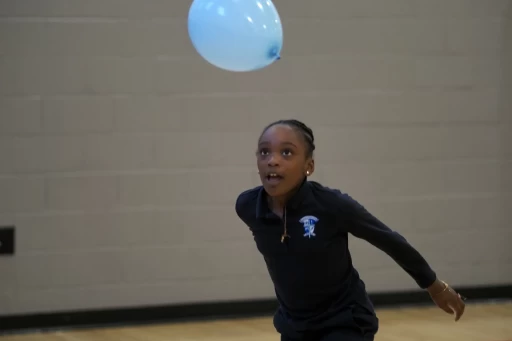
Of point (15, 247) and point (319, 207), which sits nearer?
point (319, 207)

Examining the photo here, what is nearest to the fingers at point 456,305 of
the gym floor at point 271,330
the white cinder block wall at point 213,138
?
the gym floor at point 271,330

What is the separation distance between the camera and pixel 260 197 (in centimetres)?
279

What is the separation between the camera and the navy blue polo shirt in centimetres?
266

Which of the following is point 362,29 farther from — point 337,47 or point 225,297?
point 225,297

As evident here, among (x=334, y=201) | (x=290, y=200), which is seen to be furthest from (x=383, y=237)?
(x=290, y=200)

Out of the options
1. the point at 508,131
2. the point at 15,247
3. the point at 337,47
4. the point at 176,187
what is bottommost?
the point at 15,247

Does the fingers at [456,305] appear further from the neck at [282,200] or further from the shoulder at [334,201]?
the neck at [282,200]

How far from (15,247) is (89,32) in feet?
4.24

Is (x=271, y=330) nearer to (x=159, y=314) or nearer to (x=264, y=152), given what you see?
(x=159, y=314)

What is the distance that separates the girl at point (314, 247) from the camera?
2.65 metres

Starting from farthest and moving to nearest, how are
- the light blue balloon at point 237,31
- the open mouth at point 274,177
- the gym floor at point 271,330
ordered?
1. the gym floor at point 271,330
2. the light blue balloon at point 237,31
3. the open mouth at point 274,177

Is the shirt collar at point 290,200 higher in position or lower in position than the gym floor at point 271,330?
higher

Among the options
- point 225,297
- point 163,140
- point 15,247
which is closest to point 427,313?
point 225,297

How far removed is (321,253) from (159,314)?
8.12 ft
